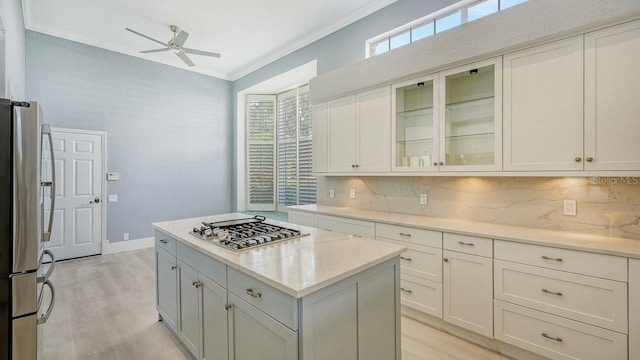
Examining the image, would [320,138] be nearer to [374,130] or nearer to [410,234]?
[374,130]

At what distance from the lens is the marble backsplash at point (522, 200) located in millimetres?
2016

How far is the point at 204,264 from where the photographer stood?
1.80m

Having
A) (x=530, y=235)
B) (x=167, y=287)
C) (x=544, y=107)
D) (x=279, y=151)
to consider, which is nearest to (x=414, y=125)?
(x=544, y=107)

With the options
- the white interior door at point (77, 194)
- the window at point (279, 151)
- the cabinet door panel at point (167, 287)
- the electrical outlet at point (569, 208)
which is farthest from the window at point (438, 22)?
the white interior door at point (77, 194)

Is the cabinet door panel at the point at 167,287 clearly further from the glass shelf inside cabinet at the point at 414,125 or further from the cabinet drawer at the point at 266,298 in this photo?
the glass shelf inside cabinet at the point at 414,125

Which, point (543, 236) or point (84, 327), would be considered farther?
point (84, 327)

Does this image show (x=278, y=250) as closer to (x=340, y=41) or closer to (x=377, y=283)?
(x=377, y=283)

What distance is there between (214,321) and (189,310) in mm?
408

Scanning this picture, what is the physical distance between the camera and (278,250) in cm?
168

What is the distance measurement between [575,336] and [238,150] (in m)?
5.75

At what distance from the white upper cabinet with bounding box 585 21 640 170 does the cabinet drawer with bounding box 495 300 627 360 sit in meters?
1.03

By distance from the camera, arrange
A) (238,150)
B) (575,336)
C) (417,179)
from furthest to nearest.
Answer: (238,150) < (417,179) < (575,336)

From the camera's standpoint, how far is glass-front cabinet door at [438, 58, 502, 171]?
7.67 ft

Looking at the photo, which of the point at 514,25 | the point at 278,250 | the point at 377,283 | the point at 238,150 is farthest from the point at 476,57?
the point at 238,150
